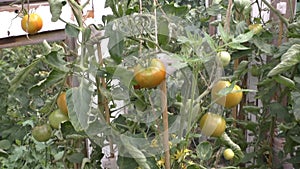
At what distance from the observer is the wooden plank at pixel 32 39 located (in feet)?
5.34

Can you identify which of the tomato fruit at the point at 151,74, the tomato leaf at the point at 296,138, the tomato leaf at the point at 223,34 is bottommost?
the tomato leaf at the point at 296,138

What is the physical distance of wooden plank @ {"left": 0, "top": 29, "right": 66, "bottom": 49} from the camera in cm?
163

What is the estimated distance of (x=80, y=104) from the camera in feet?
2.84

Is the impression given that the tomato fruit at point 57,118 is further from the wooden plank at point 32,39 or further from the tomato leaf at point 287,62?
the wooden plank at point 32,39

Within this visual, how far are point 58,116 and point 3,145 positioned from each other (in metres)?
0.64

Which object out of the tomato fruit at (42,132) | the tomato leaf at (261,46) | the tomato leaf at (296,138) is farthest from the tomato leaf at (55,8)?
the tomato leaf at (296,138)

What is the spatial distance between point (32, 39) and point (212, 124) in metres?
0.90

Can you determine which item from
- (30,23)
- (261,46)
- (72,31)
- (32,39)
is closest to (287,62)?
(261,46)

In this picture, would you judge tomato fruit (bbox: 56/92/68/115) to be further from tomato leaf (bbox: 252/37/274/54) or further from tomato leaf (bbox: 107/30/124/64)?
tomato leaf (bbox: 252/37/274/54)

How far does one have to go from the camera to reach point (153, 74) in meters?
0.83

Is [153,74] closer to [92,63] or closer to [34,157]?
[92,63]

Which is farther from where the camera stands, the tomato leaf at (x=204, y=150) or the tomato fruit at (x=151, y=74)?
the tomato leaf at (x=204, y=150)

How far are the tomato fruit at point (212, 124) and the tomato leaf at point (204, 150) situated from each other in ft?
0.12

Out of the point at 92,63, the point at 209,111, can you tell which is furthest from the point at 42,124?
the point at 209,111
